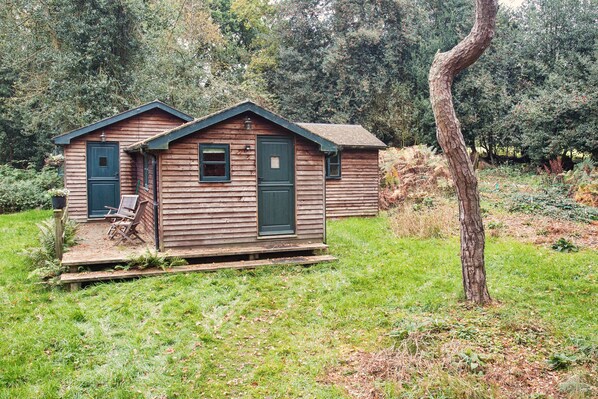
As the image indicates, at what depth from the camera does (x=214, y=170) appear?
32.6 feet

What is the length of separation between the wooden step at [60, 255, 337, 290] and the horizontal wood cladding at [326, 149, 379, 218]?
23.1ft

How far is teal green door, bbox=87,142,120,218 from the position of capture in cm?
1473

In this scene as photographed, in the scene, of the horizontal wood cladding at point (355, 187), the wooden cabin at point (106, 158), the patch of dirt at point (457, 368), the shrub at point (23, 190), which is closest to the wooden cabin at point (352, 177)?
the horizontal wood cladding at point (355, 187)

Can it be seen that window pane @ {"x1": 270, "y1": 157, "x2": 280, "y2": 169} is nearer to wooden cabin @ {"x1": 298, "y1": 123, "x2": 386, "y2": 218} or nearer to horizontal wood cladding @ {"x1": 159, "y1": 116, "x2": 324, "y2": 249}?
horizontal wood cladding @ {"x1": 159, "y1": 116, "x2": 324, "y2": 249}

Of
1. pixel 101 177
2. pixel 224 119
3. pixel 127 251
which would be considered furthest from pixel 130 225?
pixel 101 177

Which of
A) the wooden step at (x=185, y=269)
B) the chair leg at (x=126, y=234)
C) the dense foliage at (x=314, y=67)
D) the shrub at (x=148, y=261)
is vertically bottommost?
the wooden step at (x=185, y=269)

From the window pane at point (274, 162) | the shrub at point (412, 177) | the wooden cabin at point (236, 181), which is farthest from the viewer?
the shrub at point (412, 177)

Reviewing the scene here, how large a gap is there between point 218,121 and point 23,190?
46.7ft

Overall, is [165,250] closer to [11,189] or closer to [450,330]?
[450,330]

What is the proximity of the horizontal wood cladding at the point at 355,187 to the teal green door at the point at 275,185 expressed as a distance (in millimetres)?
6440

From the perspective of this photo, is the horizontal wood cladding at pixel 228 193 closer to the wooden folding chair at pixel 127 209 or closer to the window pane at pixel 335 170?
the wooden folding chair at pixel 127 209

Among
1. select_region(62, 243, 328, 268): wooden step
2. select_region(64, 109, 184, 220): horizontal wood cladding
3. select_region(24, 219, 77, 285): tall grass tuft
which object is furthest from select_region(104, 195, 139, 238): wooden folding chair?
select_region(64, 109, 184, 220): horizontal wood cladding

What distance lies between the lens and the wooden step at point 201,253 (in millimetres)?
8516

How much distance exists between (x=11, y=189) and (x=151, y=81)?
8.03 meters
